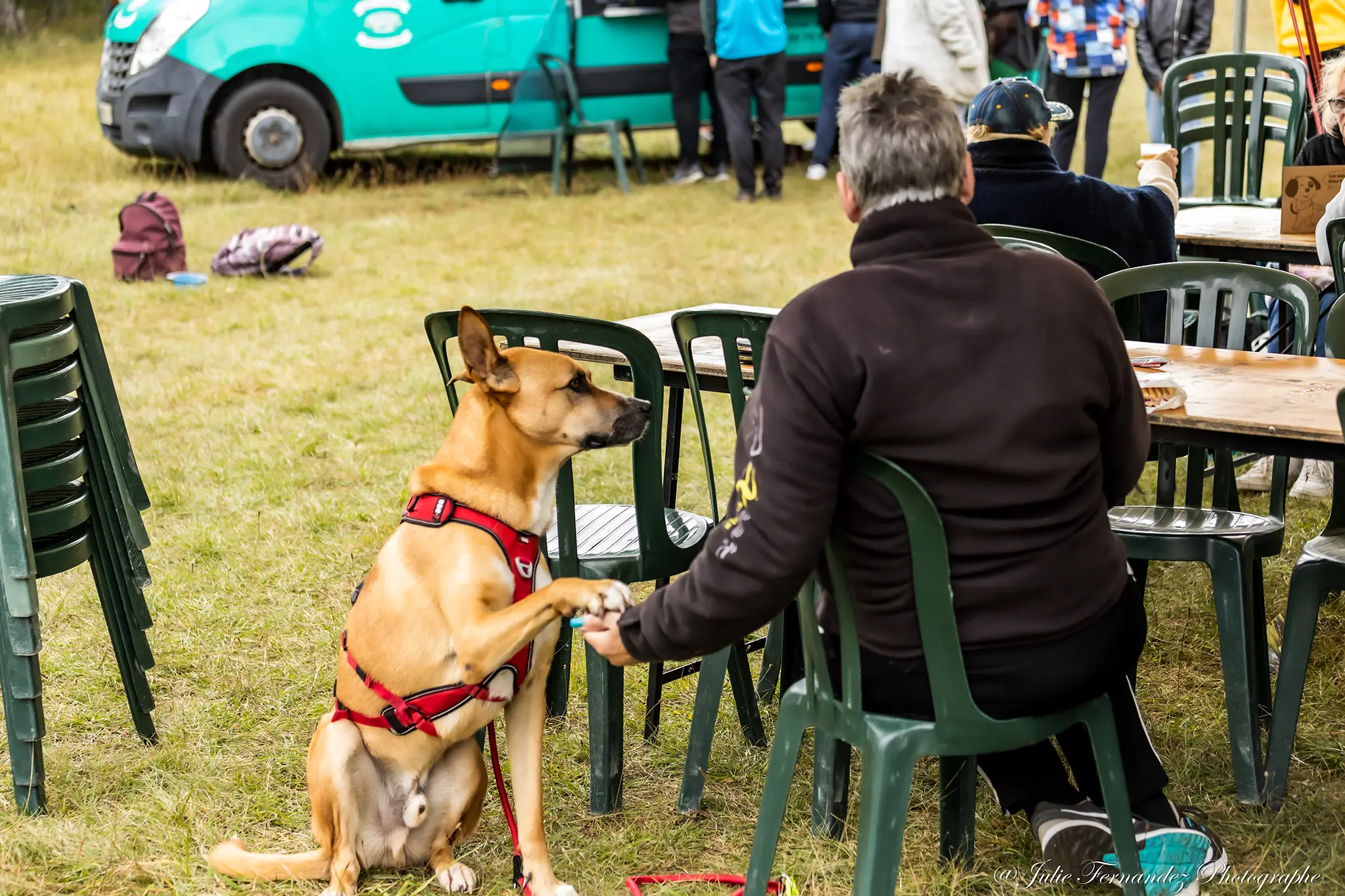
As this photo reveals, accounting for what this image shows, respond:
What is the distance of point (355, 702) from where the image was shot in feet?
9.38

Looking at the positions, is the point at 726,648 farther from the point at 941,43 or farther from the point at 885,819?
the point at 941,43

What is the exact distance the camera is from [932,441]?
2.12m

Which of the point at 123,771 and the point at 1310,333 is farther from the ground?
the point at 1310,333

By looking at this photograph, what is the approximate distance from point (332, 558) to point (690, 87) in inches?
315

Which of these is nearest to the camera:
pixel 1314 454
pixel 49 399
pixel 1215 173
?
pixel 1314 454

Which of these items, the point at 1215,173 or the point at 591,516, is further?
the point at 1215,173

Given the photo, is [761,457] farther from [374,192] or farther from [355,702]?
[374,192]

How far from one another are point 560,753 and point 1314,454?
192cm

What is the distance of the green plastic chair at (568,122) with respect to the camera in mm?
11797

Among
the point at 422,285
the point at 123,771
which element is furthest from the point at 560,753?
the point at 422,285

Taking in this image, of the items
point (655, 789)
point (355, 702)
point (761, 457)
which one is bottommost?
point (655, 789)

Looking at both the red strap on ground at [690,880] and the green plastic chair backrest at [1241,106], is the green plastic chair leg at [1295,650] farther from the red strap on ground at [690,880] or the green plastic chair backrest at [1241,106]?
the green plastic chair backrest at [1241,106]

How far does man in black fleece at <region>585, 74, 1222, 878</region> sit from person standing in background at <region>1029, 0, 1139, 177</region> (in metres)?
6.51
